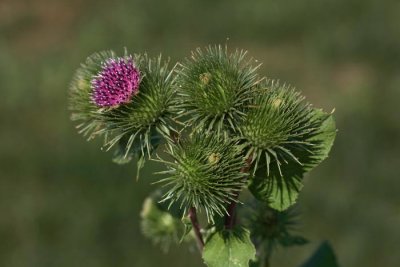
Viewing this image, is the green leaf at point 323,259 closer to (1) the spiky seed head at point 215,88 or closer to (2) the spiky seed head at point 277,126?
(2) the spiky seed head at point 277,126

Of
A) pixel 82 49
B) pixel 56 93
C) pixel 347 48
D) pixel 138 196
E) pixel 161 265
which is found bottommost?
pixel 161 265

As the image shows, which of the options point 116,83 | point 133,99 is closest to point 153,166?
point 133,99

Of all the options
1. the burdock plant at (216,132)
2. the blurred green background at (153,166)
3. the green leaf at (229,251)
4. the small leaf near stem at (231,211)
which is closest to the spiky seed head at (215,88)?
the burdock plant at (216,132)

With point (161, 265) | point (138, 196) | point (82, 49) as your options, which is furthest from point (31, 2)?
point (161, 265)

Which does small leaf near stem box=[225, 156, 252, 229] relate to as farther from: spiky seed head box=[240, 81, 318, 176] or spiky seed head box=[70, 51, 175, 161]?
spiky seed head box=[70, 51, 175, 161]

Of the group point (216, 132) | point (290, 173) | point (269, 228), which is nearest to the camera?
point (216, 132)

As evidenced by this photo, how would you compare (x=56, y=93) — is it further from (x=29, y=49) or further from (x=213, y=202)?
(x=213, y=202)

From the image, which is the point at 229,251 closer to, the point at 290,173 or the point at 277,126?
the point at 290,173

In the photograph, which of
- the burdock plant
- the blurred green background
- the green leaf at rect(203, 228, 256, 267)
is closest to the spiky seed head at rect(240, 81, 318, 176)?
the burdock plant
